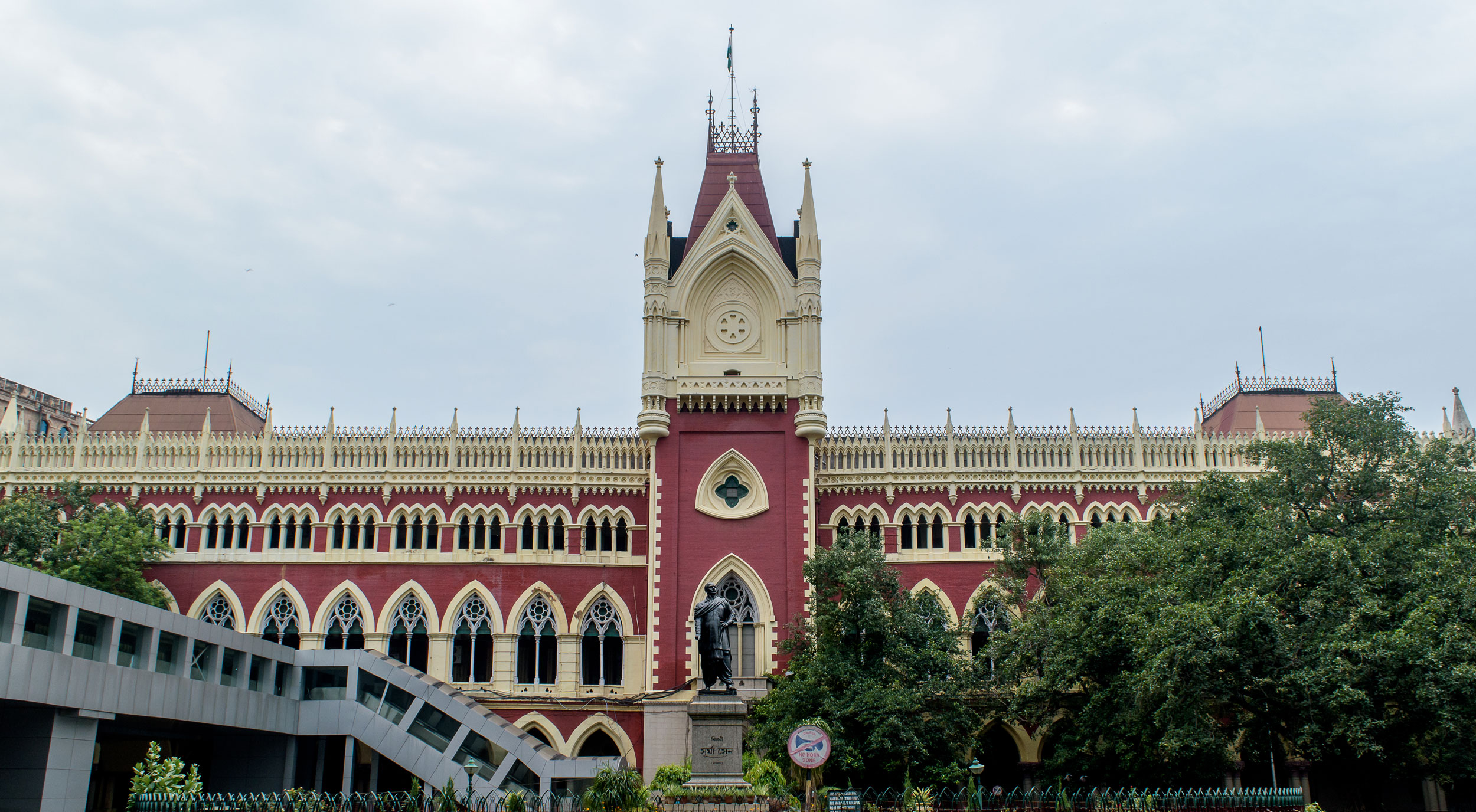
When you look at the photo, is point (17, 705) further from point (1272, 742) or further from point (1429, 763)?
point (1429, 763)

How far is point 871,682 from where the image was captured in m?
31.7

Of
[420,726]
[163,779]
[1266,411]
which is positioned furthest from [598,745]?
[1266,411]

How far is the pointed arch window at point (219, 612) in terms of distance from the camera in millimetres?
39719

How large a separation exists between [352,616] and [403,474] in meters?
5.03

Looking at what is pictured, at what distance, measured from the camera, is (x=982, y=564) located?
130 feet

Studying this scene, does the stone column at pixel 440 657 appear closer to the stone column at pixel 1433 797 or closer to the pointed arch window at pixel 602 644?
the pointed arch window at pixel 602 644

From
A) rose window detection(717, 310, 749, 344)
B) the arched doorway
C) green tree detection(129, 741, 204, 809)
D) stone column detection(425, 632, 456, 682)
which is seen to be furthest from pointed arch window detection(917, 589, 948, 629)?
green tree detection(129, 741, 204, 809)

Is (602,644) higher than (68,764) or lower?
higher

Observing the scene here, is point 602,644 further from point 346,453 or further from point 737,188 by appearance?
point 737,188

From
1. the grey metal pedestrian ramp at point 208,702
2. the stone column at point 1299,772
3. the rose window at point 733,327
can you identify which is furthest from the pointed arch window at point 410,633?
the stone column at point 1299,772

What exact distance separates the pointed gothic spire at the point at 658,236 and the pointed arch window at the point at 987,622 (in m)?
15.9

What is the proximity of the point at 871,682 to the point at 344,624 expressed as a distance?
18498 millimetres

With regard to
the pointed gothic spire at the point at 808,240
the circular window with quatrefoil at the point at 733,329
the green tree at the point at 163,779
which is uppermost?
the pointed gothic spire at the point at 808,240

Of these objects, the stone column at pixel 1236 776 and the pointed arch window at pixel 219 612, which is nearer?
the stone column at pixel 1236 776
